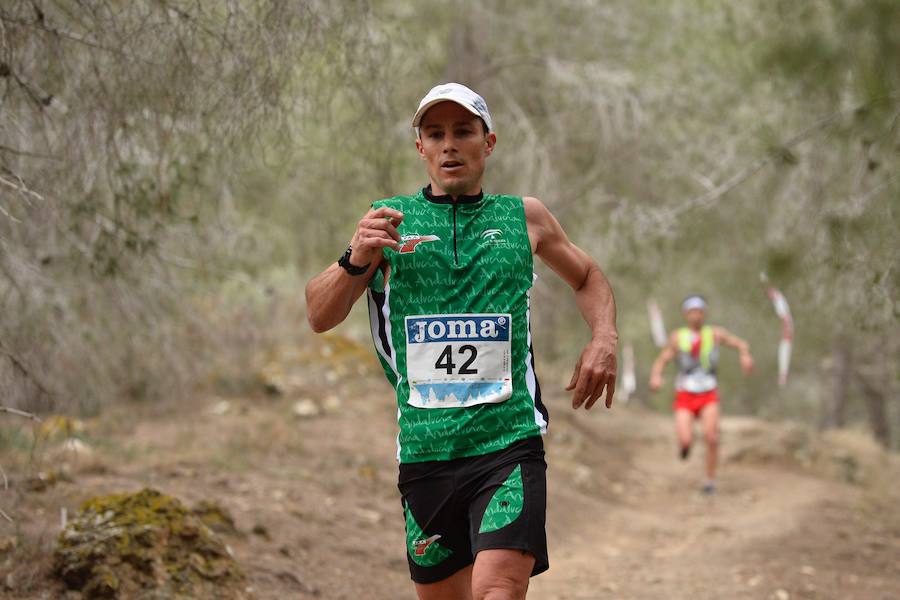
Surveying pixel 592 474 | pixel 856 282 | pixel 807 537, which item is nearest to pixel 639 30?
pixel 592 474

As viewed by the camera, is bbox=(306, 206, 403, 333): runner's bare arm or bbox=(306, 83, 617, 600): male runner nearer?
bbox=(306, 206, 403, 333): runner's bare arm

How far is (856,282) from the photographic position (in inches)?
229

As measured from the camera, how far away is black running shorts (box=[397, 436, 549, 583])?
3258 millimetres

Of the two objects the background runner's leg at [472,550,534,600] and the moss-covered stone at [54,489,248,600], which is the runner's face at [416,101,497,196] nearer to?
the background runner's leg at [472,550,534,600]

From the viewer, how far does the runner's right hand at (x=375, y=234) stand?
321 cm

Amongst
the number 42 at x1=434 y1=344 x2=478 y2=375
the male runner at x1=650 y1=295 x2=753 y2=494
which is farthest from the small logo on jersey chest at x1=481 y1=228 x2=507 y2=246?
the male runner at x1=650 y1=295 x2=753 y2=494

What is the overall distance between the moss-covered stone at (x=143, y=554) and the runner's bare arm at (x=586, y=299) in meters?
2.11

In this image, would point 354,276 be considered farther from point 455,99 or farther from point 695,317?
point 695,317

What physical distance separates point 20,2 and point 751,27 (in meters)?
8.21

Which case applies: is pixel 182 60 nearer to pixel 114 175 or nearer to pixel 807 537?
pixel 114 175

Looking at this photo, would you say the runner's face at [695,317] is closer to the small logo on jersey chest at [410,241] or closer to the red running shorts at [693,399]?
the red running shorts at [693,399]

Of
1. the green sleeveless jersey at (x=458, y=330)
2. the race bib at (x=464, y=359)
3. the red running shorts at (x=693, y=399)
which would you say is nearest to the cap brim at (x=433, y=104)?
the green sleeveless jersey at (x=458, y=330)

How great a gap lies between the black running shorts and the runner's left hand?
0.77 feet

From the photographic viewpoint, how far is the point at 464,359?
338 cm
